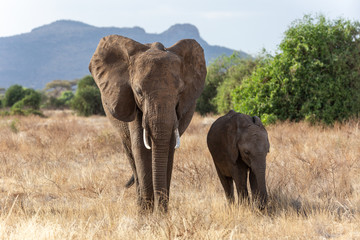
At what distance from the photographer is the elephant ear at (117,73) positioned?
4762 millimetres

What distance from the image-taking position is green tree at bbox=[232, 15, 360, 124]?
42.0 feet

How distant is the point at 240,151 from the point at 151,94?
1.44m

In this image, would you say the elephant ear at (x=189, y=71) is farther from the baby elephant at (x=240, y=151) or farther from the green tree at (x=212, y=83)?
the green tree at (x=212, y=83)

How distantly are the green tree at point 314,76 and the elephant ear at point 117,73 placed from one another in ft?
28.7

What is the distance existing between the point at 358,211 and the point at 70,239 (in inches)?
136

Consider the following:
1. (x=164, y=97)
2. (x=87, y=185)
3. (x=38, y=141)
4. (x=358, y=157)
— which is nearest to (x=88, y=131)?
(x=38, y=141)

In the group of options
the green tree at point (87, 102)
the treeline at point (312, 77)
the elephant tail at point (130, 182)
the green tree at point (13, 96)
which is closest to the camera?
the elephant tail at point (130, 182)

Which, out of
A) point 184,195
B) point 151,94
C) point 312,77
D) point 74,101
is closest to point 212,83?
point 74,101

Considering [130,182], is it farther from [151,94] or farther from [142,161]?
[151,94]

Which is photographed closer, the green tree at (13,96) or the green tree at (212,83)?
the green tree at (212,83)

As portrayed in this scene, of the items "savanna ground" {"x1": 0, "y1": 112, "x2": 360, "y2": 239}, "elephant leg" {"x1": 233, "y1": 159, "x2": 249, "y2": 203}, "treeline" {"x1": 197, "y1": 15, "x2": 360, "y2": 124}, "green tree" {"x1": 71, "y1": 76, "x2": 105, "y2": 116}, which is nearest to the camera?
"savanna ground" {"x1": 0, "y1": 112, "x2": 360, "y2": 239}

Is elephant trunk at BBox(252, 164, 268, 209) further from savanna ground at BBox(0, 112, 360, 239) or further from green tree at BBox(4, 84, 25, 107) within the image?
green tree at BBox(4, 84, 25, 107)

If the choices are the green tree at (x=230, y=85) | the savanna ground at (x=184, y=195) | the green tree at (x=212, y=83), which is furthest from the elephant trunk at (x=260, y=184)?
the green tree at (x=212, y=83)

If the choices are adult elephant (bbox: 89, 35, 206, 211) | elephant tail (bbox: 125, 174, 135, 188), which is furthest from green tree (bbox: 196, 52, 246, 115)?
adult elephant (bbox: 89, 35, 206, 211)
